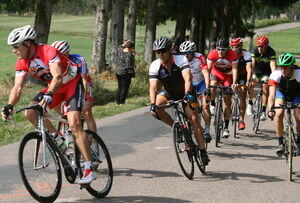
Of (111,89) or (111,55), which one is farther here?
(111,55)

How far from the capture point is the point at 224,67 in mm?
12453

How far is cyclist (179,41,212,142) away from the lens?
37.3 ft

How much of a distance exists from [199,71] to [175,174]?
3.28 meters

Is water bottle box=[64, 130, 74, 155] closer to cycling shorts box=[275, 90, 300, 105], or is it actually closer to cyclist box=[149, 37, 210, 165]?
cyclist box=[149, 37, 210, 165]

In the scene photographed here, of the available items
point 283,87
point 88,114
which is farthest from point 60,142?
point 283,87

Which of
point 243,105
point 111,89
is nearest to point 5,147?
point 243,105

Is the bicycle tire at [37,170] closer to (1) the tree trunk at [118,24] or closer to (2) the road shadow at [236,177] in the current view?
(2) the road shadow at [236,177]

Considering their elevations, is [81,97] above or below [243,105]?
above

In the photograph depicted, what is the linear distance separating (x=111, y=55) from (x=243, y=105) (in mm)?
14224

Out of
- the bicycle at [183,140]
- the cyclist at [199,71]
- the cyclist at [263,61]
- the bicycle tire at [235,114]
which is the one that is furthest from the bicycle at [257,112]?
the bicycle at [183,140]

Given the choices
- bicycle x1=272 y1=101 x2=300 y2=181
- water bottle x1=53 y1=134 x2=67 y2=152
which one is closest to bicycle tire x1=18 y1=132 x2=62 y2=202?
water bottle x1=53 y1=134 x2=67 y2=152

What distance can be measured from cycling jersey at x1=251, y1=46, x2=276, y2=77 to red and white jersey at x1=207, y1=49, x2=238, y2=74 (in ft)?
5.62

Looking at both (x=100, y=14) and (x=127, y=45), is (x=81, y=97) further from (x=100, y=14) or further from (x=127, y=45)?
(x=100, y=14)

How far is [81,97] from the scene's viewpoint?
7.62 meters
